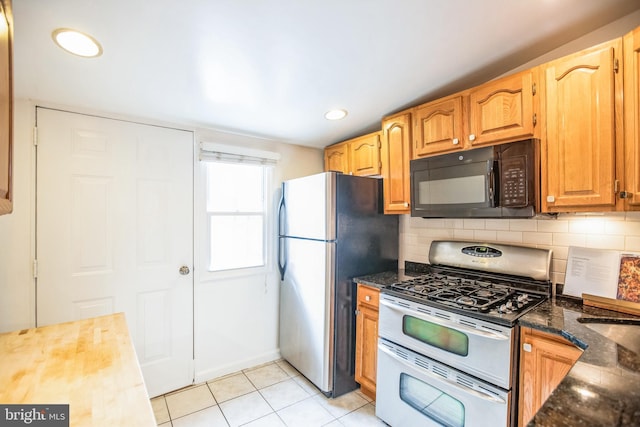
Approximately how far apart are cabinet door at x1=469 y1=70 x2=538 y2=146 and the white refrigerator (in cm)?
92

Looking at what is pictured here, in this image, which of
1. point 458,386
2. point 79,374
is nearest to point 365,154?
point 458,386

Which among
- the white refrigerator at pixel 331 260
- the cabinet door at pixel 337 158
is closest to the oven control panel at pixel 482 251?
the white refrigerator at pixel 331 260

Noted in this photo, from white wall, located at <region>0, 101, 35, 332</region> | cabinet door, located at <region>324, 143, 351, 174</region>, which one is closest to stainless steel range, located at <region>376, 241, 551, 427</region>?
cabinet door, located at <region>324, 143, 351, 174</region>

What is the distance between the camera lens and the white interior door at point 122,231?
197 cm

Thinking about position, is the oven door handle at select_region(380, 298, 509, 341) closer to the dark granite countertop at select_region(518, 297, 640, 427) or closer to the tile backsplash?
the dark granite countertop at select_region(518, 297, 640, 427)

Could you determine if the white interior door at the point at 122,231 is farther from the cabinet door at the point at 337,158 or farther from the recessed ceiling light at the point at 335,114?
the cabinet door at the point at 337,158

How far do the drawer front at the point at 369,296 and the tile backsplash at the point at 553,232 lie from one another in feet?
1.98

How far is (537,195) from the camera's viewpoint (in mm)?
1584

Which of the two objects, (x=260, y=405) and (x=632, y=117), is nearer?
(x=632, y=117)

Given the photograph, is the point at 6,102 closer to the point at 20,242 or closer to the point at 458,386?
the point at 20,242

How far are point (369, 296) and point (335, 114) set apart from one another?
1.41m

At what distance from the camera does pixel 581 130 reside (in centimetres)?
141

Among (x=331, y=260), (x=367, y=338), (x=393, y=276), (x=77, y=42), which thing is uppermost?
(x=77, y=42)

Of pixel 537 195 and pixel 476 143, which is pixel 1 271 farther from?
pixel 537 195
